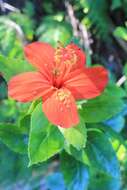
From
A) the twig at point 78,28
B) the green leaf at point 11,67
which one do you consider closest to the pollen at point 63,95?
the green leaf at point 11,67

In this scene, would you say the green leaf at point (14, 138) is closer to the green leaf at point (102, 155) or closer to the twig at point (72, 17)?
the green leaf at point (102, 155)

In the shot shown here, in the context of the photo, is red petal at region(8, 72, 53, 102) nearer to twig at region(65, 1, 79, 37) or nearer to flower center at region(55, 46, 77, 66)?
flower center at region(55, 46, 77, 66)

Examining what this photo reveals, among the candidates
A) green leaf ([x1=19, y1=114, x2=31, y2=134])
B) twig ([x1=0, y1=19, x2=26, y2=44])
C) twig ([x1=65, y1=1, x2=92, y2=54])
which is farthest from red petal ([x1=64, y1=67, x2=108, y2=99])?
twig ([x1=65, y1=1, x2=92, y2=54])

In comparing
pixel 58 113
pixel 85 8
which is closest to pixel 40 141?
pixel 58 113

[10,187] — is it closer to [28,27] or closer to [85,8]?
Result: [28,27]

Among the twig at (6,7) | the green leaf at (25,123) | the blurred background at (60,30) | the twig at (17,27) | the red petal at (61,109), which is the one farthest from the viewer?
the twig at (6,7)

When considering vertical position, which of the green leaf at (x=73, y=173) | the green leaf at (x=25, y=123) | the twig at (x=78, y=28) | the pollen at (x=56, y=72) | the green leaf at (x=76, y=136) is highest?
the pollen at (x=56, y=72)

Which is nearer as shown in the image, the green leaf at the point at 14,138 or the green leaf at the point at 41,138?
the green leaf at the point at 41,138
